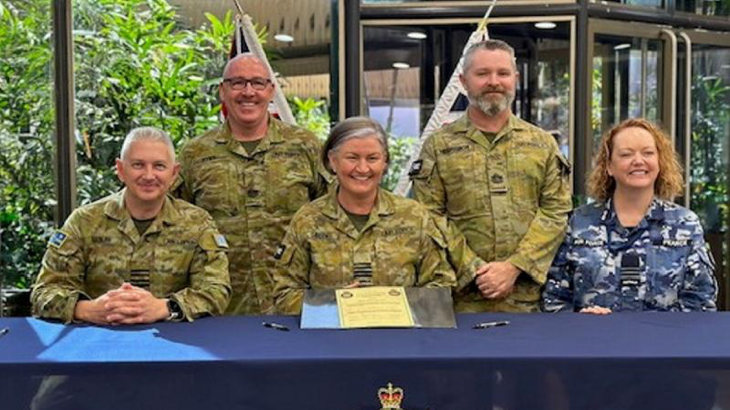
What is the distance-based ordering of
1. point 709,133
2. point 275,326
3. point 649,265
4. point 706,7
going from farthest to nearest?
1. point 709,133
2. point 706,7
3. point 649,265
4. point 275,326

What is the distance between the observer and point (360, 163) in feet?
8.80

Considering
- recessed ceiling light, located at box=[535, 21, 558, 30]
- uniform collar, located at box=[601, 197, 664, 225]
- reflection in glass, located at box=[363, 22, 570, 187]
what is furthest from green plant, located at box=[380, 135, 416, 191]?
uniform collar, located at box=[601, 197, 664, 225]

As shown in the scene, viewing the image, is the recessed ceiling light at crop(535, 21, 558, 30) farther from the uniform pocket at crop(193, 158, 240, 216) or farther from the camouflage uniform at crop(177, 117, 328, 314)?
the uniform pocket at crop(193, 158, 240, 216)

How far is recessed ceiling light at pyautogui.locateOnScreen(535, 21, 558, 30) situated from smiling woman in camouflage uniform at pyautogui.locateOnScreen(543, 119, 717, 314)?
2448mm

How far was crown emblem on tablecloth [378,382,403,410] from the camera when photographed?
2041 millimetres

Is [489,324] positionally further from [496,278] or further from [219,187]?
[219,187]

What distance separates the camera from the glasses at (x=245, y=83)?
3262 mm

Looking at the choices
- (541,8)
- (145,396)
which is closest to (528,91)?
(541,8)

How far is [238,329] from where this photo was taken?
2.41 metres

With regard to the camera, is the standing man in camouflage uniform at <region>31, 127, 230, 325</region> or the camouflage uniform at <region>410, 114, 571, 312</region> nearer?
the standing man in camouflage uniform at <region>31, 127, 230, 325</region>

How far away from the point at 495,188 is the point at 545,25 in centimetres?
229

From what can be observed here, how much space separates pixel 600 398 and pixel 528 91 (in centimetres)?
332

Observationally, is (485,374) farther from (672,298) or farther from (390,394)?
(672,298)

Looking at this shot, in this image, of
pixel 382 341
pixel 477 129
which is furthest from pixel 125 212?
Answer: pixel 477 129
